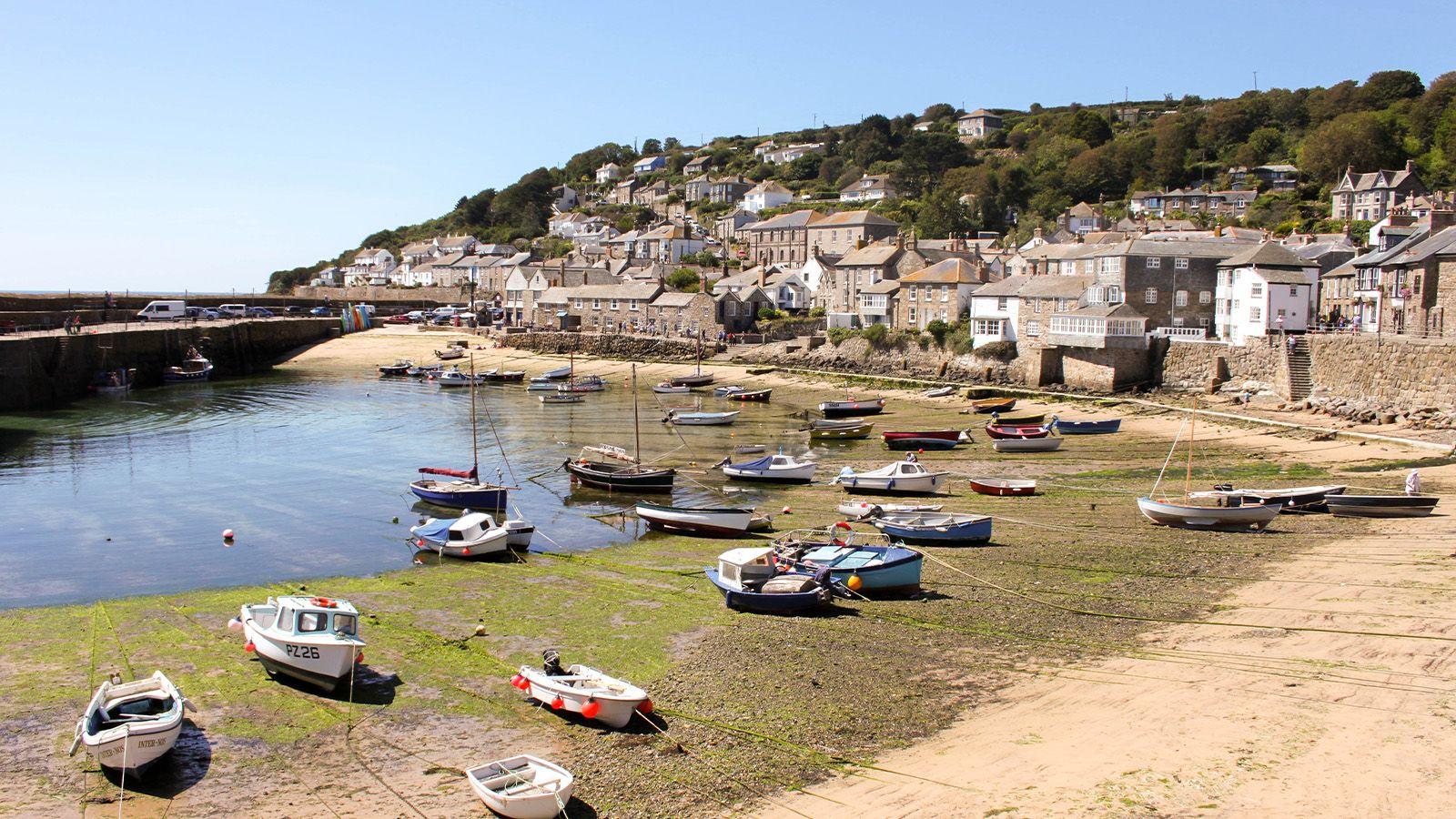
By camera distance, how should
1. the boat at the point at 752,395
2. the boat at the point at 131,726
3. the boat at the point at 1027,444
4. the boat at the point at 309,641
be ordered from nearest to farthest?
the boat at the point at 131,726 → the boat at the point at 309,641 → the boat at the point at 1027,444 → the boat at the point at 752,395

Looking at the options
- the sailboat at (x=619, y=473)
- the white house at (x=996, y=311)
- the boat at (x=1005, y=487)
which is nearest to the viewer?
the boat at (x=1005, y=487)

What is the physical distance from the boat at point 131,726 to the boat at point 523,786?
4.62 m

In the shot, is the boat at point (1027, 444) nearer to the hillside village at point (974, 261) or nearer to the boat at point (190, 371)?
the hillside village at point (974, 261)

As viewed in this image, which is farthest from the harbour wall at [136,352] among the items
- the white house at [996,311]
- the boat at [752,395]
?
the white house at [996,311]

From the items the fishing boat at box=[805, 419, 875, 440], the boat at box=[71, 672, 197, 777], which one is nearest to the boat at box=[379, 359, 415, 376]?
the fishing boat at box=[805, 419, 875, 440]

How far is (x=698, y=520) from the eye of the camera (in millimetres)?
29734

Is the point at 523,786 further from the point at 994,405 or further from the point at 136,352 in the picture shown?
the point at 136,352

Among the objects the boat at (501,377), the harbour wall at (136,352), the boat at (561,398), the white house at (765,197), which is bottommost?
the boat at (561,398)

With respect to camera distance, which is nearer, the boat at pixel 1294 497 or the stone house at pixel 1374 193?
the boat at pixel 1294 497

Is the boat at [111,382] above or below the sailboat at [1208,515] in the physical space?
above

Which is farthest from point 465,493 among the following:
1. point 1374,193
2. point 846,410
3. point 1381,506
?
point 1374,193

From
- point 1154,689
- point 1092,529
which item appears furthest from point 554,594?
point 1092,529

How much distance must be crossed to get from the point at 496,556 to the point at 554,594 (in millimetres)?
4650

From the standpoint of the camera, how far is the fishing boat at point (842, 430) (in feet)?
157
